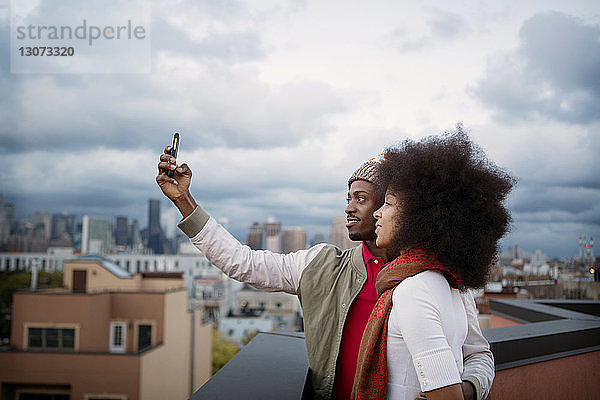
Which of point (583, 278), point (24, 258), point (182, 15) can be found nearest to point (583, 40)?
point (583, 278)

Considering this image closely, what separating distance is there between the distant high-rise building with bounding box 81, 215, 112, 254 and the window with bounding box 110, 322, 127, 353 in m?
18.6

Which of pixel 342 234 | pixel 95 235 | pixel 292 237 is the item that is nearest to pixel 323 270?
pixel 342 234

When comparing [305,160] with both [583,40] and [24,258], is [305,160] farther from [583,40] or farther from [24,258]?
[583,40]

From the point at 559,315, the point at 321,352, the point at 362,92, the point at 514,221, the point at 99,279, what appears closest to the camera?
the point at 514,221

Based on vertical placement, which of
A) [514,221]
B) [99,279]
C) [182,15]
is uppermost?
[182,15]

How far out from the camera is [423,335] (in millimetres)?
929

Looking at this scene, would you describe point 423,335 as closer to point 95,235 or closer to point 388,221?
point 388,221

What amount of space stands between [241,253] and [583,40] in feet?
26.4

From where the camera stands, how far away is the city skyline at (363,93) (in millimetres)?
4949

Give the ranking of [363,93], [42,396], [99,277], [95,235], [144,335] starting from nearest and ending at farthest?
[42,396]
[144,335]
[99,277]
[363,93]
[95,235]

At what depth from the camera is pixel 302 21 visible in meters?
10.6

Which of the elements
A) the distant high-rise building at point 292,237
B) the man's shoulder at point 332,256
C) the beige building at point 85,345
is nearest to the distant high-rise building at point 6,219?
the beige building at point 85,345

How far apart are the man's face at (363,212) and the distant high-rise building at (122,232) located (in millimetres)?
35849

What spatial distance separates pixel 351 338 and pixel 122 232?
3835cm
